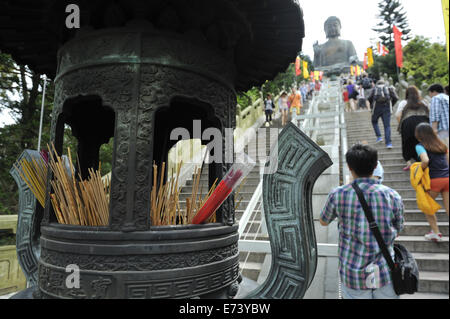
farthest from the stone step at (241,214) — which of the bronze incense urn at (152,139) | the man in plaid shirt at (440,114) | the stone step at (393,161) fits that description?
the stone step at (393,161)

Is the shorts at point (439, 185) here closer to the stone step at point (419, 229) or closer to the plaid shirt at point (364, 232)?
the stone step at point (419, 229)

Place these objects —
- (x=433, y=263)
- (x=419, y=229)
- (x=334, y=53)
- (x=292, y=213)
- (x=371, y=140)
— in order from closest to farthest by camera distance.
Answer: (x=292, y=213) → (x=433, y=263) → (x=419, y=229) → (x=371, y=140) → (x=334, y=53)

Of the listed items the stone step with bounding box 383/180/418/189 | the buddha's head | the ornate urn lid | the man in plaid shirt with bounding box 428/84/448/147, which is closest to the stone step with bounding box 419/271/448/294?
the man in plaid shirt with bounding box 428/84/448/147

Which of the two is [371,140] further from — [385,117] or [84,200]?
[84,200]

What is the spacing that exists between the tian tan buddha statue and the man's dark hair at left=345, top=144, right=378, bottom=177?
30964 millimetres

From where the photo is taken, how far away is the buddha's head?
31.7 metres

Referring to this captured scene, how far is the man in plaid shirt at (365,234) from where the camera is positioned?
1799 millimetres

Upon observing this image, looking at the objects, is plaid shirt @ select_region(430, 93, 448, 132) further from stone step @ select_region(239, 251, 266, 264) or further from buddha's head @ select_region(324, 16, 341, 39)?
buddha's head @ select_region(324, 16, 341, 39)

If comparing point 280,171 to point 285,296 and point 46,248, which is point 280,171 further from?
point 46,248

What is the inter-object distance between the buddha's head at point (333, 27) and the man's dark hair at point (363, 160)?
34888 millimetres

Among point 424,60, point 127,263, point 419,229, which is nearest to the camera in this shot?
point 127,263

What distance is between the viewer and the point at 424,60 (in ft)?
89.3

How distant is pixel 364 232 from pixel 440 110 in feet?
10.4

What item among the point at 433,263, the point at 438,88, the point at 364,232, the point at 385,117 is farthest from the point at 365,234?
the point at 385,117
